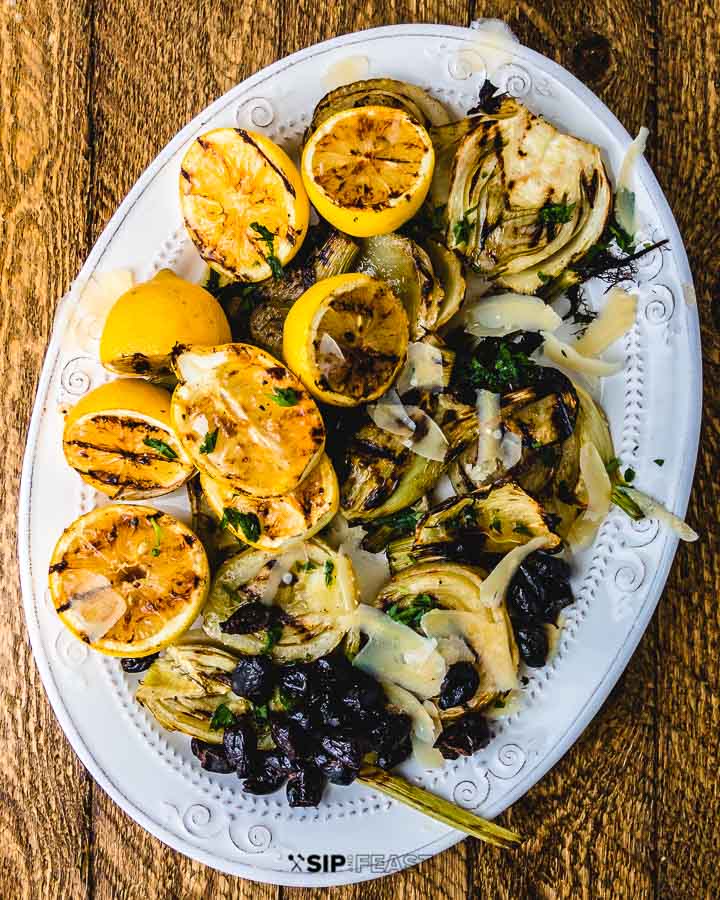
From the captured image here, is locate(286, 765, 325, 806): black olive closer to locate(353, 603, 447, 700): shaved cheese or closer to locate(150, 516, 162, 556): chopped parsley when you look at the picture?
locate(353, 603, 447, 700): shaved cheese

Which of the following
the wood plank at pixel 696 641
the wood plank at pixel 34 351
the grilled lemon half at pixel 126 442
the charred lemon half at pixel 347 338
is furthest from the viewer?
the wood plank at pixel 34 351

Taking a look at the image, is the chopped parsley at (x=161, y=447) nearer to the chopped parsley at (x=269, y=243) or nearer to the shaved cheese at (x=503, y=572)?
the chopped parsley at (x=269, y=243)

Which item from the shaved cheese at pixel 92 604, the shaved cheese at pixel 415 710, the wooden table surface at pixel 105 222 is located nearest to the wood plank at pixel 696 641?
the wooden table surface at pixel 105 222

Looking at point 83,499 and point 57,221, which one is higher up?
point 57,221

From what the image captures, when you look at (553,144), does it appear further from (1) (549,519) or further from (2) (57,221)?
(2) (57,221)

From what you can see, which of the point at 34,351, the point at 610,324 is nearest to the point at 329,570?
the point at 610,324

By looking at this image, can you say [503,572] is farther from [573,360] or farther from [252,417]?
[252,417]

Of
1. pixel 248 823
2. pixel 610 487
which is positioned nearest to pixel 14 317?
pixel 248 823
